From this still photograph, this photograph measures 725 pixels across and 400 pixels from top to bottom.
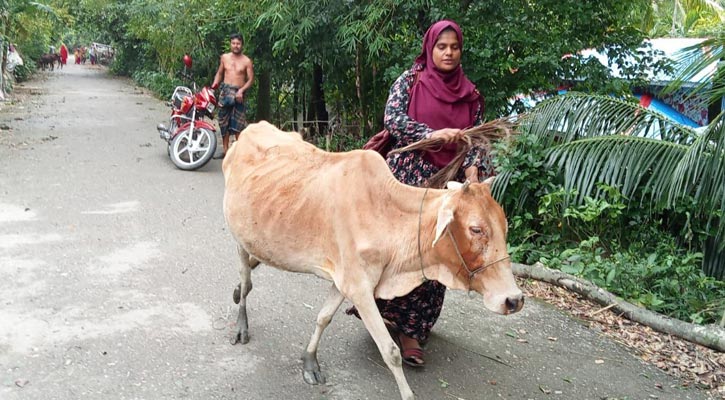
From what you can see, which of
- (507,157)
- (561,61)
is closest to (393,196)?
(507,157)

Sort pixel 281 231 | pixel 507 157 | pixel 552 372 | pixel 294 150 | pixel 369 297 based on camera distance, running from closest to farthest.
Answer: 1. pixel 369 297
2. pixel 281 231
3. pixel 294 150
4. pixel 552 372
5. pixel 507 157

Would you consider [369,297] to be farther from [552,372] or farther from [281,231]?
[552,372]

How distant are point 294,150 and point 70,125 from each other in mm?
11672

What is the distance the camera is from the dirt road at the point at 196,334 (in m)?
3.59

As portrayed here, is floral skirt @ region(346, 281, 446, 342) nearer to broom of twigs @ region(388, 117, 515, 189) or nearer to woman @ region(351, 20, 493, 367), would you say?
woman @ region(351, 20, 493, 367)

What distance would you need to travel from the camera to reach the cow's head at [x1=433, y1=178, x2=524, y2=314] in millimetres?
2863

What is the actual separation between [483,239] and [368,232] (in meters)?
0.59

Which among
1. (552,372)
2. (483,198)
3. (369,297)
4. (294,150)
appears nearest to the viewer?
(483,198)

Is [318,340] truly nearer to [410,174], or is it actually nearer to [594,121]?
[410,174]

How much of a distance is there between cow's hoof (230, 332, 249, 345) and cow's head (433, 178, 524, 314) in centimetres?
172

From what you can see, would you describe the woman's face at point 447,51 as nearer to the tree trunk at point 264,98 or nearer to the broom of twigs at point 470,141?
the broom of twigs at point 470,141

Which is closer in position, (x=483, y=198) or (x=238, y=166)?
(x=483, y=198)

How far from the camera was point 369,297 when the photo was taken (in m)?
3.14

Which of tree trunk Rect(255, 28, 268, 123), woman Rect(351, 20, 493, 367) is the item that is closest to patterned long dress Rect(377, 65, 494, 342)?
woman Rect(351, 20, 493, 367)
